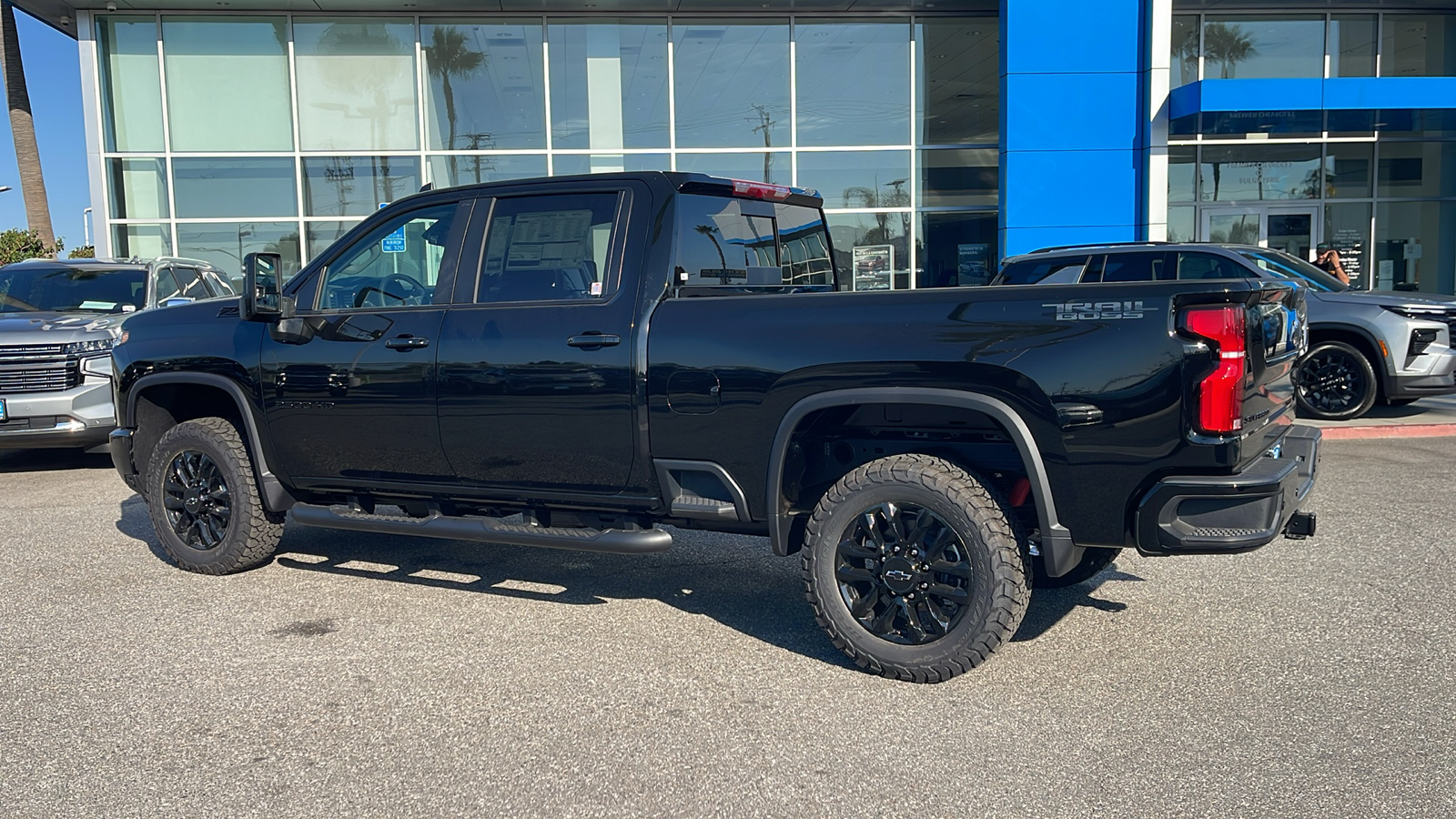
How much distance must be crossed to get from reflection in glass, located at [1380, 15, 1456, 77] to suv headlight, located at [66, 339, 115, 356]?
20388 millimetres

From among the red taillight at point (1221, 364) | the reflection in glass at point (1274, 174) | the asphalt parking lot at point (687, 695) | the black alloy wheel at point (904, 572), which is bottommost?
the asphalt parking lot at point (687, 695)

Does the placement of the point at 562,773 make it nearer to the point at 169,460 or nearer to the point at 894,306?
the point at 894,306

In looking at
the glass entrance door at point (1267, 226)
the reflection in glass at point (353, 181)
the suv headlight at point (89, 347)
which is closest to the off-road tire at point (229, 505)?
the suv headlight at point (89, 347)

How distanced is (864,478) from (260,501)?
3.30 meters

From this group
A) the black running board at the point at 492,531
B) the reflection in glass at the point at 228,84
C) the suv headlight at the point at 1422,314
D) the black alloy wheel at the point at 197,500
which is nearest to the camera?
the black running board at the point at 492,531

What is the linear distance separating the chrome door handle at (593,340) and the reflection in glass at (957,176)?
15.2 m

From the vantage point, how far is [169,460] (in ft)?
19.7

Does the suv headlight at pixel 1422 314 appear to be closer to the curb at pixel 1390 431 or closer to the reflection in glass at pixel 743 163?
the curb at pixel 1390 431

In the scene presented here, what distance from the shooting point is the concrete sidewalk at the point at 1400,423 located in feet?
34.3

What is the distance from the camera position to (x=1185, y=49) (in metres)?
19.5

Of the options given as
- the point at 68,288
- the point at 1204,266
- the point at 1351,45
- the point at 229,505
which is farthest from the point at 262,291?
the point at 1351,45

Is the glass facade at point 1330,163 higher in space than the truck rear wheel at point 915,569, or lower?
higher

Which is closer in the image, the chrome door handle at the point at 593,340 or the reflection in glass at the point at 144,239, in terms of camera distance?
the chrome door handle at the point at 593,340

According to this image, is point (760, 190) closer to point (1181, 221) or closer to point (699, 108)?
point (699, 108)
